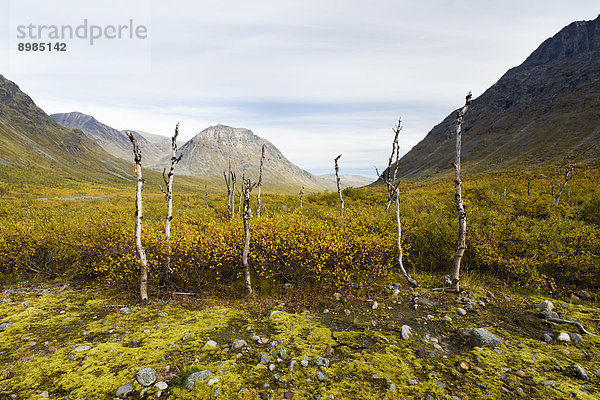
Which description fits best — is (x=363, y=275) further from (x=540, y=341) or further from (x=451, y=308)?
(x=540, y=341)

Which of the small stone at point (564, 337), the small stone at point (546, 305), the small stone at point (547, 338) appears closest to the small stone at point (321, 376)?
the small stone at point (547, 338)

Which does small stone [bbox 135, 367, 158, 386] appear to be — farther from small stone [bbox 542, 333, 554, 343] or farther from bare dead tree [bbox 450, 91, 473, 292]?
bare dead tree [bbox 450, 91, 473, 292]

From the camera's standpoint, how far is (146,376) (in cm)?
464

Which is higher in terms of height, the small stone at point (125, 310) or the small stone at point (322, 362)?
the small stone at point (322, 362)

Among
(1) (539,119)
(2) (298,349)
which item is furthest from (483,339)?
(1) (539,119)

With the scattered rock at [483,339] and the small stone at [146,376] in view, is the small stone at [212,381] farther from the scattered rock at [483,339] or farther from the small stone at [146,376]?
the scattered rock at [483,339]

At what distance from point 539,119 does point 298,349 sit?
192678 mm

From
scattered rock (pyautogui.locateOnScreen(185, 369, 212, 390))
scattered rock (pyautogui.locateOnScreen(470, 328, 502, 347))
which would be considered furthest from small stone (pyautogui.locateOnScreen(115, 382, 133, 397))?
scattered rock (pyautogui.locateOnScreen(470, 328, 502, 347))

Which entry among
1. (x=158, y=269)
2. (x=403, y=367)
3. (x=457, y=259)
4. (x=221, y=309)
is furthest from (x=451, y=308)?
(x=158, y=269)

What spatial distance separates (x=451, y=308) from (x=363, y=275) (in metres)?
2.97

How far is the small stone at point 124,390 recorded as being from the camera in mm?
4324

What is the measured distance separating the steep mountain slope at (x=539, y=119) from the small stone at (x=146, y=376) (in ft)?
327

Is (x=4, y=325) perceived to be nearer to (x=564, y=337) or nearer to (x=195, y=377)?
(x=195, y=377)

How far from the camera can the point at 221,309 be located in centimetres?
772
